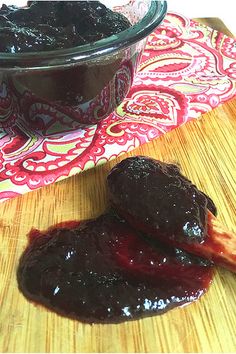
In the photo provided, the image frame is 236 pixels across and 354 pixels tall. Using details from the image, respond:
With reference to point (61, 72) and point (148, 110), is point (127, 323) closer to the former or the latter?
point (61, 72)

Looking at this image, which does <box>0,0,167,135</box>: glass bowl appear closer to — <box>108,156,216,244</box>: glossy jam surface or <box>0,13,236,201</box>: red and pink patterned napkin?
<box>0,13,236,201</box>: red and pink patterned napkin

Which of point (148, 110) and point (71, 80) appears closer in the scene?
point (71, 80)

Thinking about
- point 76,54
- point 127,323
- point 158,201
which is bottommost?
point 127,323

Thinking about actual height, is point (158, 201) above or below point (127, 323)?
above

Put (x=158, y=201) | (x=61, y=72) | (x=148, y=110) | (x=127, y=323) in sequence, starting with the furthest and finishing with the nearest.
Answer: (x=148, y=110) < (x=61, y=72) < (x=158, y=201) < (x=127, y=323)

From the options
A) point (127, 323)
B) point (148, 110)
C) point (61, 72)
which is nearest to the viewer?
point (127, 323)

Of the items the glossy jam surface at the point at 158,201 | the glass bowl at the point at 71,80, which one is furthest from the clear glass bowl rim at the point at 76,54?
the glossy jam surface at the point at 158,201

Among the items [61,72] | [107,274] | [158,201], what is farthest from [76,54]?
[107,274]

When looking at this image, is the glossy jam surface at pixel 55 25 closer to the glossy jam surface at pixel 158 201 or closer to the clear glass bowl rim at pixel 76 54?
the clear glass bowl rim at pixel 76 54

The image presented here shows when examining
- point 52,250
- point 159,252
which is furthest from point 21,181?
point 159,252
